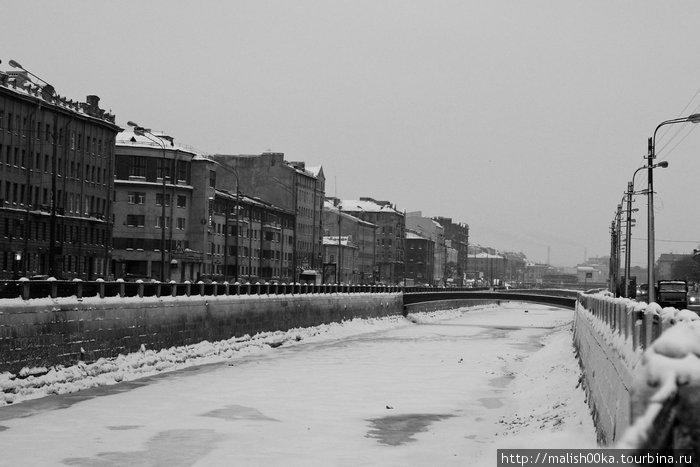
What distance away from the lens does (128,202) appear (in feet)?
396

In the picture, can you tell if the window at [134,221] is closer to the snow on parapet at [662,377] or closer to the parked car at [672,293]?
the parked car at [672,293]

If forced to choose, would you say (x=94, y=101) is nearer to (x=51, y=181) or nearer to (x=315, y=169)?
(x=51, y=181)

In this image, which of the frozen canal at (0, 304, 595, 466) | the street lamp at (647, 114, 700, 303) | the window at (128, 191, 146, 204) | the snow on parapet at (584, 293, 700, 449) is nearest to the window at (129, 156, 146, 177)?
the window at (128, 191, 146, 204)

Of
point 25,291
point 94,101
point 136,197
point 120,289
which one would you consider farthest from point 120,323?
point 136,197

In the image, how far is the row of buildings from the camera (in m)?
87.9

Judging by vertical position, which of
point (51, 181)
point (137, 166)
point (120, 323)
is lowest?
point (120, 323)

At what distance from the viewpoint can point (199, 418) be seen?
1065 inches

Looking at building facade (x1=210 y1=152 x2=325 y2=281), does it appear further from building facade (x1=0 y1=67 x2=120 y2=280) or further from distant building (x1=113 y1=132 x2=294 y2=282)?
building facade (x1=0 y1=67 x2=120 y2=280)

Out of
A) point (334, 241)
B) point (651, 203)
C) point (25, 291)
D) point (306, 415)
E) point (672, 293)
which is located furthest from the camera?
point (334, 241)

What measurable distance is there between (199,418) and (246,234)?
113573 millimetres

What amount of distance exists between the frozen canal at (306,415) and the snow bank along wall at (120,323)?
1.76m

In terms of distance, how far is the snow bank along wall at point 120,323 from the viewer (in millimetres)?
31281

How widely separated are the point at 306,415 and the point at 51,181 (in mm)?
72466

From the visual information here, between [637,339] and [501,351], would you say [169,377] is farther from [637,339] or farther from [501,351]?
[637,339]
